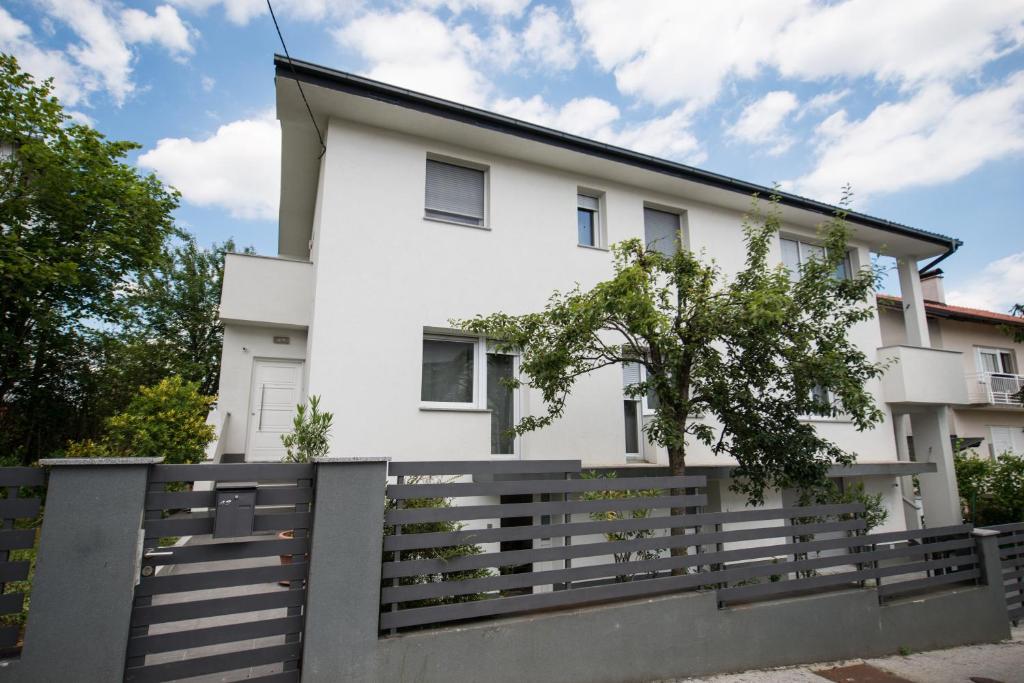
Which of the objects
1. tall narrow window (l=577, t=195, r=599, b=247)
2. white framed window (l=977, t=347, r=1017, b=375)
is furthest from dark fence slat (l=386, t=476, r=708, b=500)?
white framed window (l=977, t=347, r=1017, b=375)

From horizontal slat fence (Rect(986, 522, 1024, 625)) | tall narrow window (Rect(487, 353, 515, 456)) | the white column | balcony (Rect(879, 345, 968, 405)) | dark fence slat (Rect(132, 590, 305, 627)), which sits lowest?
horizontal slat fence (Rect(986, 522, 1024, 625))

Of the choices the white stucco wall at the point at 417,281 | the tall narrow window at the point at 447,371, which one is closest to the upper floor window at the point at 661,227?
the white stucco wall at the point at 417,281

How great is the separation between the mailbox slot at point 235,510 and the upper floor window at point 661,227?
Answer: 329 inches

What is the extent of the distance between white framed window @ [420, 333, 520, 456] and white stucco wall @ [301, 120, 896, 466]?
0.77 ft

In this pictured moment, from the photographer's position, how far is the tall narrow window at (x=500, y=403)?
7.67 metres

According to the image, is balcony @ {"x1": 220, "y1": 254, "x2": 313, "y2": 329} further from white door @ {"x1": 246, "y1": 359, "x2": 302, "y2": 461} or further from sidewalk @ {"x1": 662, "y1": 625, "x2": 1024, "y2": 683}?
sidewalk @ {"x1": 662, "y1": 625, "x2": 1024, "y2": 683}

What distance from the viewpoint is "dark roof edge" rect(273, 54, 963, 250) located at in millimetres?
6715

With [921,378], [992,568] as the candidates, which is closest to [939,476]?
[921,378]

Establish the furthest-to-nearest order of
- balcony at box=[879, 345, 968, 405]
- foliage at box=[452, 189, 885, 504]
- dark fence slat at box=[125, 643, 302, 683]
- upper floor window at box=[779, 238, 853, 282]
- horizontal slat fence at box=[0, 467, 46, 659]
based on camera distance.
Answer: upper floor window at box=[779, 238, 853, 282] < balcony at box=[879, 345, 968, 405] < foliage at box=[452, 189, 885, 504] < dark fence slat at box=[125, 643, 302, 683] < horizontal slat fence at box=[0, 467, 46, 659]

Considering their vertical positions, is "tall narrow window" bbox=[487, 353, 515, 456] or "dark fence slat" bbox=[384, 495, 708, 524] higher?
"tall narrow window" bbox=[487, 353, 515, 456]

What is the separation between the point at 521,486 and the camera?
407cm

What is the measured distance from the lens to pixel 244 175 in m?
20.0

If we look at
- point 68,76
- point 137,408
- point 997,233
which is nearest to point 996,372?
point 997,233

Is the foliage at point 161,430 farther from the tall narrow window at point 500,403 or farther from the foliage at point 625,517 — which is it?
the foliage at point 625,517
